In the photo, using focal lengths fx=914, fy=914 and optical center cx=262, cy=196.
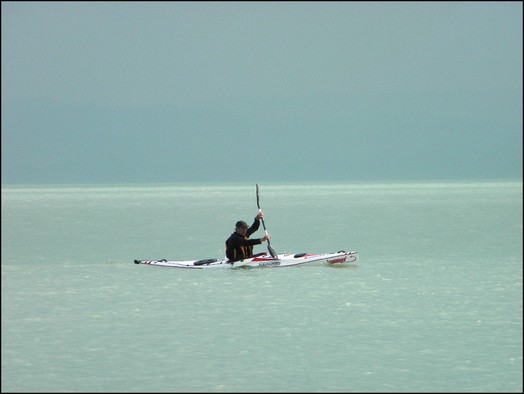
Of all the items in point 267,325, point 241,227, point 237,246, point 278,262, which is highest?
point 241,227

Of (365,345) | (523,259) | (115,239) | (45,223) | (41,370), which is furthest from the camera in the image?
(45,223)

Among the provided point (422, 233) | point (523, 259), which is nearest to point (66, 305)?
point (523, 259)

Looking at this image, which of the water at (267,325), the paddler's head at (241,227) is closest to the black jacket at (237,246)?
the paddler's head at (241,227)

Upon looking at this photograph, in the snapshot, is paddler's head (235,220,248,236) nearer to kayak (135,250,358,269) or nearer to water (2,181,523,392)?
kayak (135,250,358,269)

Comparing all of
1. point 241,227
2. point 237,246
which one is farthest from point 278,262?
point 241,227

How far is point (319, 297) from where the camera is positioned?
1878 centimetres

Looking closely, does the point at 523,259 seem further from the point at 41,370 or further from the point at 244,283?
the point at 41,370

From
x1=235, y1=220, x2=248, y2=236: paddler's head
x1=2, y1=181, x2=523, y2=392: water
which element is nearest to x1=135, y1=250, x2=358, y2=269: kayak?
x1=2, y1=181, x2=523, y2=392: water

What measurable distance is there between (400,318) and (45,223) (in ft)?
133

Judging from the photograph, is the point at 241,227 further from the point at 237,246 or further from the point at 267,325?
the point at 267,325

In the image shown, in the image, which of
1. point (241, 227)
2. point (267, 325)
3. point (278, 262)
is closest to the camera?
point (267, 325)

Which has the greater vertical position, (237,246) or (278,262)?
(237,246)

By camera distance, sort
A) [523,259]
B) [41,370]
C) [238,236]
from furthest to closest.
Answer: [523,259], [238,236], [41,370]

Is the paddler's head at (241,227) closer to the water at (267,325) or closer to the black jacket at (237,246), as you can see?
the black jacket at (237,246)
